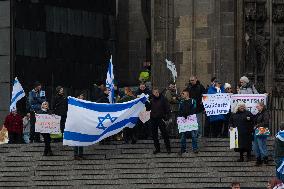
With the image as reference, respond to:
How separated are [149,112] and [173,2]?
5.68 meters

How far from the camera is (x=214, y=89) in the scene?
127ft

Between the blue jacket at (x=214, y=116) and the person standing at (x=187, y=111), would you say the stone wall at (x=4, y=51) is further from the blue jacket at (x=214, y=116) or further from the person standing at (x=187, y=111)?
the person standing at (x=187, y=111)

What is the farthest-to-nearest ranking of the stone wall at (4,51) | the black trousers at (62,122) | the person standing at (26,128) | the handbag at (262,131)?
the stone wall at (4,51)
the person standing at (26,128)
the black trousers at (62,122)
the handbag at (262,131)

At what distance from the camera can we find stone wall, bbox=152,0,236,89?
42.2 m

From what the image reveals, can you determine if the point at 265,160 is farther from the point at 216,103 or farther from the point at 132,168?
the point at 132,168

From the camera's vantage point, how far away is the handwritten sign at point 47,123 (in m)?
38.3

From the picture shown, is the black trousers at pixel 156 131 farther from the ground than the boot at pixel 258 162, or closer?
farther from the ground

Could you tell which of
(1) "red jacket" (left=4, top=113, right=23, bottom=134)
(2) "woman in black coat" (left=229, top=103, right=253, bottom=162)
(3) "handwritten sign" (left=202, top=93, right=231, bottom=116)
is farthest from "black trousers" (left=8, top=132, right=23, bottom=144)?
(2) "woman in black coat" (left=229, top=103, right=253, bottom=162)

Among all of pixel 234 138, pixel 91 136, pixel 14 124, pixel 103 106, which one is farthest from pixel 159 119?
pixel 14 124

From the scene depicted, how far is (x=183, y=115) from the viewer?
122ft

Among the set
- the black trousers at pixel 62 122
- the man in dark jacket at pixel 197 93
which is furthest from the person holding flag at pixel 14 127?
the man in dark jacket at pixel 197 93

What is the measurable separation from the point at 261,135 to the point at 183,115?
270 cm

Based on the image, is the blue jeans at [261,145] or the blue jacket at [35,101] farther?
the blue jacket at [35,101]

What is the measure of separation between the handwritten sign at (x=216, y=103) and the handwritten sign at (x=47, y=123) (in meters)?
4.34
